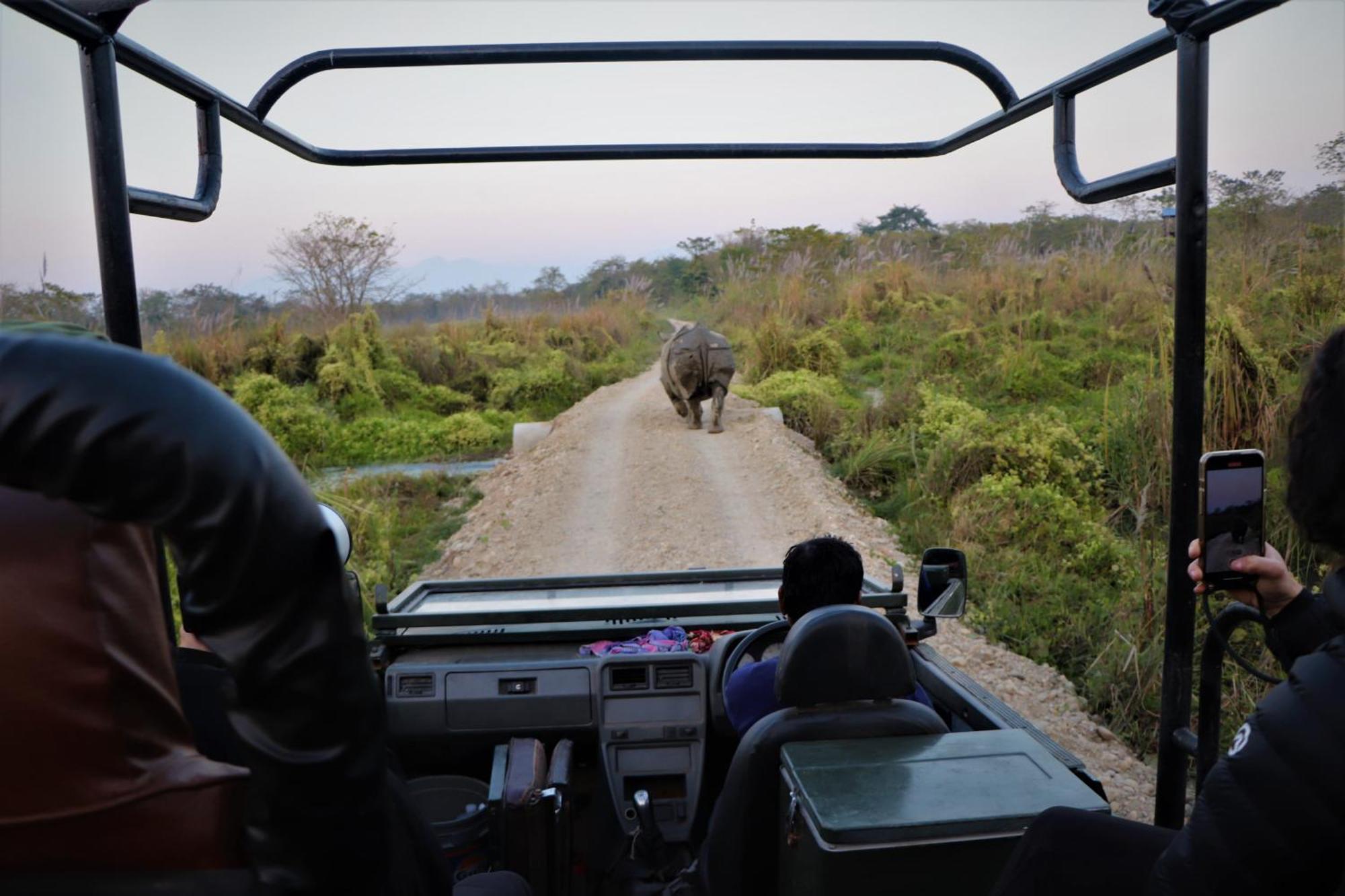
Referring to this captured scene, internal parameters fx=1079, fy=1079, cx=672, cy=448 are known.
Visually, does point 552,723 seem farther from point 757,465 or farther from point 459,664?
point 757,465

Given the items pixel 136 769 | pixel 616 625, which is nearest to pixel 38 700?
pixel 136 769

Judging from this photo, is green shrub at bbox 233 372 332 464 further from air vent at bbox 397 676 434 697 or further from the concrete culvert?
air vent at bbox 397 676 434 697

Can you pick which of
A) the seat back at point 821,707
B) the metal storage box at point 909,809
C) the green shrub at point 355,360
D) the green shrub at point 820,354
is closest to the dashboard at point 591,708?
the seat back at point 821,707

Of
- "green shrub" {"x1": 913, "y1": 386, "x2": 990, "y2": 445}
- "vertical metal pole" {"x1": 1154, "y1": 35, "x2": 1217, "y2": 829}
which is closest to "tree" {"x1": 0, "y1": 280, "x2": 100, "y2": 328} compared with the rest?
"vertical metal pole" {"x1": 1154, "y1": 35, "x2": 1217, "y2": 829}

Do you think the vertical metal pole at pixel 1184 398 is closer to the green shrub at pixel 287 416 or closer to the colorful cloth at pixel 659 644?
the colorful cloth at pixel 659 644

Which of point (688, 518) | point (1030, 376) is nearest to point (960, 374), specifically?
point (1030, 376)

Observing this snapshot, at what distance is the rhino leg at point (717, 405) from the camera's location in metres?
13.4

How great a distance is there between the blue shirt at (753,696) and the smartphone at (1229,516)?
31.1 inches

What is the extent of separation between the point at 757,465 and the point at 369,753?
10.8m

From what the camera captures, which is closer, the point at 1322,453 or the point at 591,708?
the point at 1322,453

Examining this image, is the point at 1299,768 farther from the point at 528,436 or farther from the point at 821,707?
the point at 528,436

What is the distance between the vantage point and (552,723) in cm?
294

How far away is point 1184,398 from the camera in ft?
6.96

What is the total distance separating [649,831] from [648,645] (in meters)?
0.53
